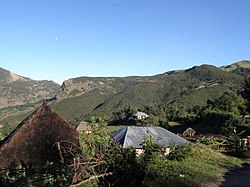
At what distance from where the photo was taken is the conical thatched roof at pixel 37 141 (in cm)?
1064

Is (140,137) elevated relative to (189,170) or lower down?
elevated

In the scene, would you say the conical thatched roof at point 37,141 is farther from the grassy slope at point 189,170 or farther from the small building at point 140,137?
the small building at point 140,137

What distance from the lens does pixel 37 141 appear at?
11.2 meters

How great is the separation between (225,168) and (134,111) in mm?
76476

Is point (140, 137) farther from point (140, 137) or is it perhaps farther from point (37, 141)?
point (37, 141)

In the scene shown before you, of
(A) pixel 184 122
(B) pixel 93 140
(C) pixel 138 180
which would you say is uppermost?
(B) pixel 93 140

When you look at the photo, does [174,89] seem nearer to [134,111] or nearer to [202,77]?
[202,77]

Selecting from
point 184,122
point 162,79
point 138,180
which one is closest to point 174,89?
point 162,79

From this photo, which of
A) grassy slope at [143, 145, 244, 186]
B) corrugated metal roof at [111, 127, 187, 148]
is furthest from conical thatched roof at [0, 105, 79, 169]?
corrugated metal roof at [111, 127, 187, 148]

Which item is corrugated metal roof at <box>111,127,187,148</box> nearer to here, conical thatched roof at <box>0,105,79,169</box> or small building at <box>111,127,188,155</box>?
small building at <box>111,127,188,155</box>

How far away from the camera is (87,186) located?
643cm

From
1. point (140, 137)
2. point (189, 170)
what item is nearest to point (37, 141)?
point (189, 170)

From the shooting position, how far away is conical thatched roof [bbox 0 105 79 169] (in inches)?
419

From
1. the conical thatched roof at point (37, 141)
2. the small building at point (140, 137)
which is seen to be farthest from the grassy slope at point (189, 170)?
the conical thatched roof at point (37, 141)
